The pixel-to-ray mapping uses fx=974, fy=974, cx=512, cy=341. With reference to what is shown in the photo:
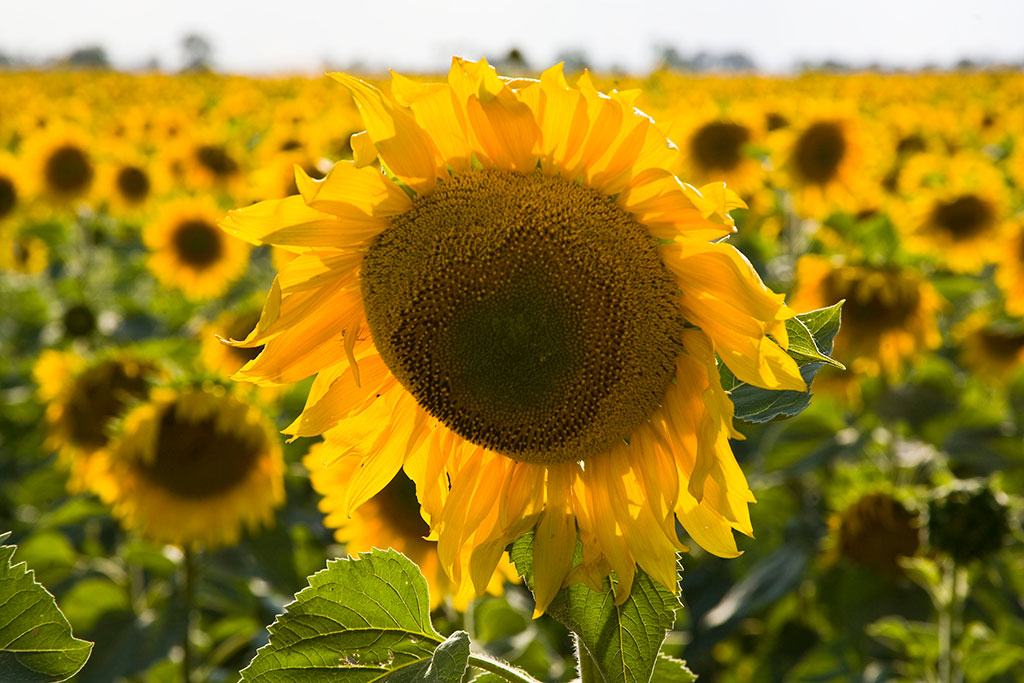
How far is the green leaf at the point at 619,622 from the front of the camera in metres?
0.91

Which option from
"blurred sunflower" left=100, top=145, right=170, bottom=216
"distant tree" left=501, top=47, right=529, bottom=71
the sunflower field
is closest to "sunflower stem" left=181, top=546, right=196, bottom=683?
the sunflower field

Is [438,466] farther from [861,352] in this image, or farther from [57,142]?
[57,142]

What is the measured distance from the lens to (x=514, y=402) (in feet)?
3.44

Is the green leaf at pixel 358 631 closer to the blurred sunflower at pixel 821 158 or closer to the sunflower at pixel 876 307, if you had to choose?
the sunflower at pixel 876 307

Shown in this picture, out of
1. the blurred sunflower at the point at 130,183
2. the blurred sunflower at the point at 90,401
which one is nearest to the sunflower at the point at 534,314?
the blurred sunflower at the point at 90,401

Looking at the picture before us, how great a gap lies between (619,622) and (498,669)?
0.14m

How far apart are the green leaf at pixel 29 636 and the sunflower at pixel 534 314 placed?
0.30m

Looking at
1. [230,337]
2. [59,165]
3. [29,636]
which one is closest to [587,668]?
[29,636]

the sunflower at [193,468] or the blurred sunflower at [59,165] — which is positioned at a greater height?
the sunflower at [193,468]

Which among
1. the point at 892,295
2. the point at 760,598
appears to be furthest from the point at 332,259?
the point at 892,295

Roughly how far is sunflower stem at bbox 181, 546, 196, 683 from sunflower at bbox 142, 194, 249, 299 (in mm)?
3120

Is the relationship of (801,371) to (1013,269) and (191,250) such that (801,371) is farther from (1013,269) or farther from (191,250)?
(191,250)

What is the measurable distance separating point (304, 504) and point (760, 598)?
1.48 meters

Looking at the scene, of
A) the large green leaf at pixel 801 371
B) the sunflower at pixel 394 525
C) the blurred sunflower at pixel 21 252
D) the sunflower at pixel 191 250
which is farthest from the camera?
the blurred sunflower at pixel 21 252
